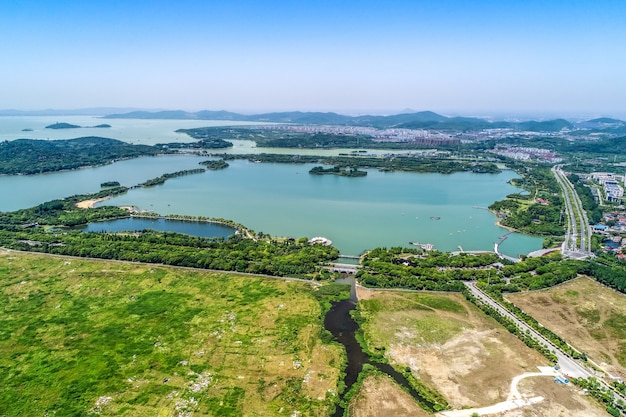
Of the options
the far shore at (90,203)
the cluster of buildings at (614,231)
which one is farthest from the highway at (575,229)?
the far shore at (90,203)

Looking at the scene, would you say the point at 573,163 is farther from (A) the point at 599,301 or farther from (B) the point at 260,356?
(B) the point at 260,356

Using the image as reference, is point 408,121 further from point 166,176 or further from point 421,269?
point 421,269

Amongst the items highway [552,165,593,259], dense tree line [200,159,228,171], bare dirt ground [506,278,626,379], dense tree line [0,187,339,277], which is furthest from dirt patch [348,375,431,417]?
dense tree line [200,159,228,171]

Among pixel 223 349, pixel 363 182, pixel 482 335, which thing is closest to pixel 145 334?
pixel 223 349

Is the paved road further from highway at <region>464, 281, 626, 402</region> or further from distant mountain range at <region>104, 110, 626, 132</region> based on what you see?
distant mountain range at <region>104, 110, 626, 132</region>

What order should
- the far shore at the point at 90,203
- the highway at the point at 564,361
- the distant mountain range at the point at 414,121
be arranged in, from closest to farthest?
the highway at the point at 564,361, the far shore at the point at 90,203, the distant mountain range at the point at 414,121

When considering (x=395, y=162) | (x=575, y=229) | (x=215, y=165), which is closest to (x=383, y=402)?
(x=575, y=229)

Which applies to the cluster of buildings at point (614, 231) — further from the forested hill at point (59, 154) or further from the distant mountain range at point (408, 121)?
the distant mountain range at point (408, 121)
